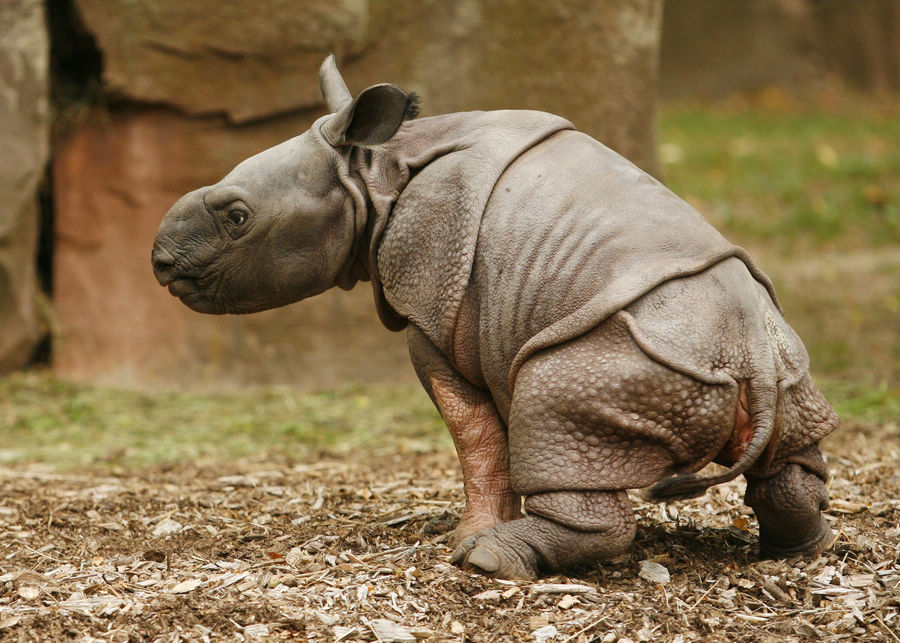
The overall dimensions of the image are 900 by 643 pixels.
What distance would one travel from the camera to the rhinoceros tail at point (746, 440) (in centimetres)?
365

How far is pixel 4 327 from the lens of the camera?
818cm

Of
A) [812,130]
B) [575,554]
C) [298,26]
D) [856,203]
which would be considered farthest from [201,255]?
[812,130]

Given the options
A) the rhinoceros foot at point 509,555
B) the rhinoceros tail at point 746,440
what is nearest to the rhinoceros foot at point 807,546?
the rhinoceros tail at point 746,440

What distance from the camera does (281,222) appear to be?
13.7 ft

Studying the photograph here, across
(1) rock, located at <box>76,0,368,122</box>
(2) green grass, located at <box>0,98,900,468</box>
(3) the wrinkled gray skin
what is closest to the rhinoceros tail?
(3) the wrinkled gray skin

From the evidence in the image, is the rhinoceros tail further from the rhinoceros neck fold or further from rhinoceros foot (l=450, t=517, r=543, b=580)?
the rhinoceros neck fold

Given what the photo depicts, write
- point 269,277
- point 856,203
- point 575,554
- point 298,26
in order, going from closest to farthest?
point 575,554
point 269,277
point 298,26
point 856,203

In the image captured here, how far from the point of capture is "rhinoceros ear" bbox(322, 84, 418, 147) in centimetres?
407

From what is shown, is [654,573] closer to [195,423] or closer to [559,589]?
[559,589]

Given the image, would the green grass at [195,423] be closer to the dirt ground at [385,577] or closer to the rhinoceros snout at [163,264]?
the dirt ground at [385,577]

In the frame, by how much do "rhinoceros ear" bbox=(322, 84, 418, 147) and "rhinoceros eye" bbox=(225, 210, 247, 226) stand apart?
1.35ft

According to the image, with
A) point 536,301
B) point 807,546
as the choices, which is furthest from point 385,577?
point 807,546

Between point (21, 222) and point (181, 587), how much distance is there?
16.3 ft

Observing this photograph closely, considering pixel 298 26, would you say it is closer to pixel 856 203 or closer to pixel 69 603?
pixel 69 603
